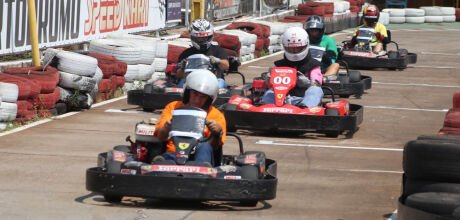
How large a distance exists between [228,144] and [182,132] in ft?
9.33

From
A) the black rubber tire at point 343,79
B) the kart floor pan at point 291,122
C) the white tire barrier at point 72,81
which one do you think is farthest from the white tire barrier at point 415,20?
the kart floor pan at point 291,122

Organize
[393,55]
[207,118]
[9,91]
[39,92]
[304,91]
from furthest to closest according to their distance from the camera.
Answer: [393,55] → [304,91] → [39,92] → [9,91] → [207,118]

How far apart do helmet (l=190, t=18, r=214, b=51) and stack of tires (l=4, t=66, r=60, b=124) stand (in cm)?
182

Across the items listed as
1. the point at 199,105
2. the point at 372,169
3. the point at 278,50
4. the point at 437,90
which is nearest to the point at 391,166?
the point at 372,169

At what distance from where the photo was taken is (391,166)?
8.34 meters

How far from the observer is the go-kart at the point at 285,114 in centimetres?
978

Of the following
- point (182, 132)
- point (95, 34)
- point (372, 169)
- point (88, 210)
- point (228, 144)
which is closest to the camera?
point (88, 210)

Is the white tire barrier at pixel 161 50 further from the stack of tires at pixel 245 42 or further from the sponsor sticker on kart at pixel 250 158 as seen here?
the sponsor sticker on kart at pixel 250 158

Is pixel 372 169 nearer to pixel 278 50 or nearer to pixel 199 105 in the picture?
pixel 199 105

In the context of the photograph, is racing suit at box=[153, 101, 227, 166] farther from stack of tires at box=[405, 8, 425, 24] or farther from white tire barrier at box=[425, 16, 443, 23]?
white tire barrier at box=[425, 16, 443, 23]

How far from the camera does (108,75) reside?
1235 centimetres

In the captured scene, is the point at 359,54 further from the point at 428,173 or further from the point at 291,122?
the point at 428,173

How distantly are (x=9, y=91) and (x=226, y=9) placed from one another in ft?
45.6

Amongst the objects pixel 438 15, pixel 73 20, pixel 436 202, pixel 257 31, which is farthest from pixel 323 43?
pixel 438 15
